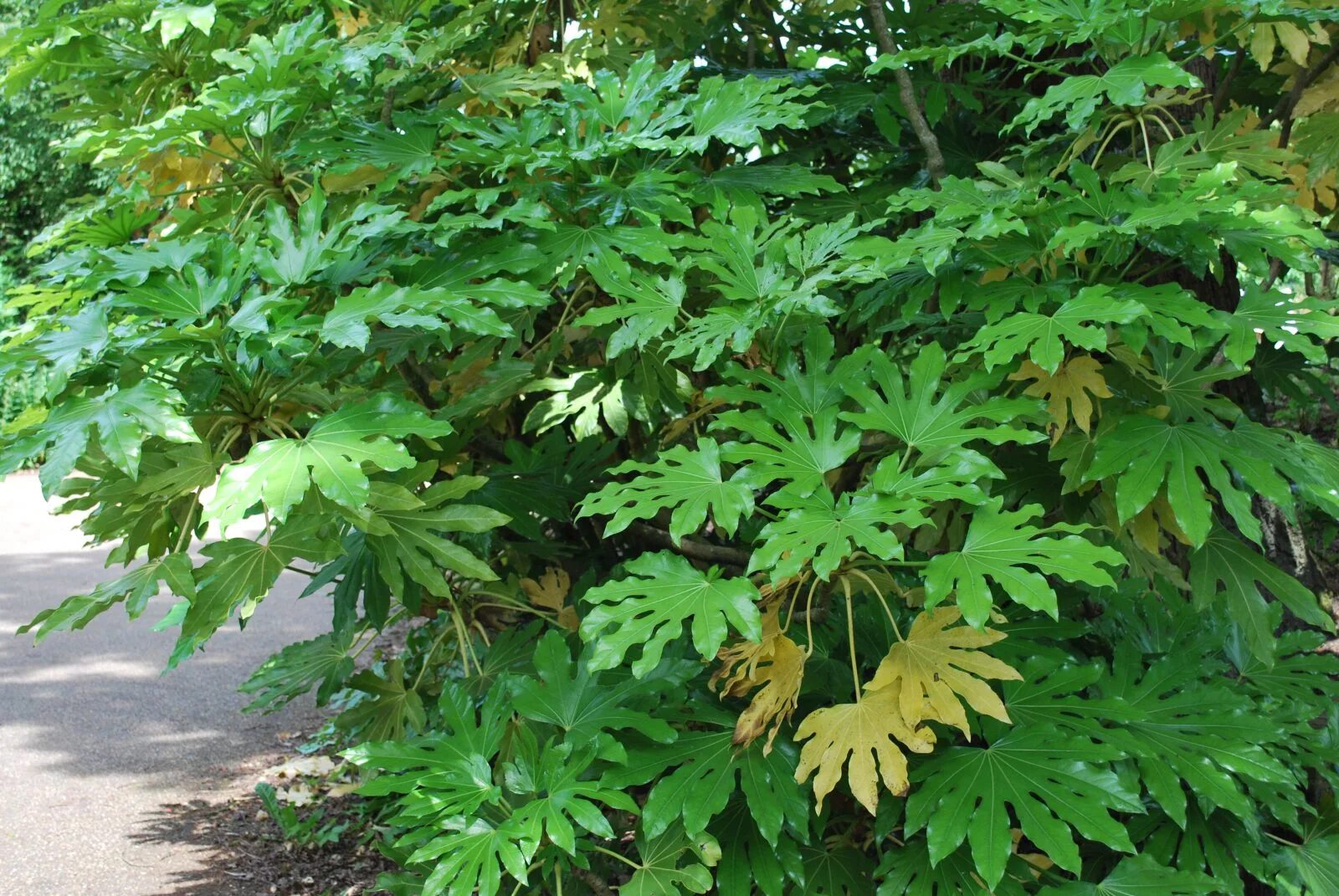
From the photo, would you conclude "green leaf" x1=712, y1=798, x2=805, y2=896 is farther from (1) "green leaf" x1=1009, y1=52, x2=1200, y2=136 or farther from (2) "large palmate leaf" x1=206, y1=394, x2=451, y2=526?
(1) "green leaf" x1=1009, y1=52, x2=1200, y2=136

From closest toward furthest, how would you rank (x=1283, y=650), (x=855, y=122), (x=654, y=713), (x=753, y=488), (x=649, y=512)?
(x=649, y=512) < (x=753, y=488) < (x=654, y=713) < (x=1283, y=650) < (x=855, y=122)

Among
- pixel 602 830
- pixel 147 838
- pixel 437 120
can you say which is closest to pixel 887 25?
pixel 437 120

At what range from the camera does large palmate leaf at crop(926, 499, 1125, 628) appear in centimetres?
157

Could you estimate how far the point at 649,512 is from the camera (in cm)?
175

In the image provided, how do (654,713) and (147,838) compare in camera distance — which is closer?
(654,713)

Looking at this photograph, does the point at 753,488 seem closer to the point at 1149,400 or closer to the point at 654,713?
the point at 654,713

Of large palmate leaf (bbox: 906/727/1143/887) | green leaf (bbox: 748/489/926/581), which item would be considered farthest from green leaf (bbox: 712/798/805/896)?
green leaf (bbox: 748/489/926/581)

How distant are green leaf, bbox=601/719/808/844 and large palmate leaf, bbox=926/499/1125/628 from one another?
18.2 inches

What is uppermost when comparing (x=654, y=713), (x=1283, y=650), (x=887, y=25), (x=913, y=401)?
(x=887, y=25)

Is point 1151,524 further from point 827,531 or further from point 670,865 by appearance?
point 670,865

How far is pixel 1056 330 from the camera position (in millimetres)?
1739

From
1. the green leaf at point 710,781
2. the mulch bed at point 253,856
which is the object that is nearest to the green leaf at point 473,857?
the green leaf at point 710,781

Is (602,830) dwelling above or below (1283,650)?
above

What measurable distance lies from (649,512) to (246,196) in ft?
4.08
